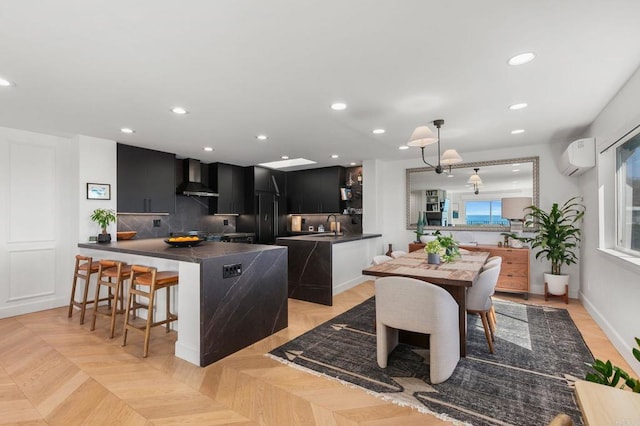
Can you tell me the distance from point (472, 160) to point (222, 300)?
463cm

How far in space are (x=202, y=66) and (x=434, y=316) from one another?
8.06 ft

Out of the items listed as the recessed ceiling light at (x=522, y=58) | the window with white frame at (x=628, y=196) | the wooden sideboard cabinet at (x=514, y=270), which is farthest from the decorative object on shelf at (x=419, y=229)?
the recessed ceiling light at (x=522, y=58)

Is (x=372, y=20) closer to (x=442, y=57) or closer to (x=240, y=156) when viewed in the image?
(x=442, y=57)

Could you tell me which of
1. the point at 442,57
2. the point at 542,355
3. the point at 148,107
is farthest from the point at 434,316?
the point at 148,107

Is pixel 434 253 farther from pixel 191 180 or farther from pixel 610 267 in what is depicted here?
pixel 191 180

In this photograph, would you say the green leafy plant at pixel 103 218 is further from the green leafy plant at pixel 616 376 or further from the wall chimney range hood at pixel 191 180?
the green leafy plant at pixel 616 376

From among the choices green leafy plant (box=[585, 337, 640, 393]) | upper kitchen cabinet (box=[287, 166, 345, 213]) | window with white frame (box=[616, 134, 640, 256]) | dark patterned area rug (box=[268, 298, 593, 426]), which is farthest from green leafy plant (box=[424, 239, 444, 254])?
upper kitchen cabinet (box=[287, 166, 345, 213])

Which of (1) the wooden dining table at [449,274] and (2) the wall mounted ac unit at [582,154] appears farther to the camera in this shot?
(2) the wall mounted ac unit at [582,154]

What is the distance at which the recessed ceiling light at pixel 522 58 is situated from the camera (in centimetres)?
205

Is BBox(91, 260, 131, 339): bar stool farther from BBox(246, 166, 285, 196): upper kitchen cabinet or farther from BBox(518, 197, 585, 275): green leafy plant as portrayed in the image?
BBox(518, 197, 585, 275): green leafy plant

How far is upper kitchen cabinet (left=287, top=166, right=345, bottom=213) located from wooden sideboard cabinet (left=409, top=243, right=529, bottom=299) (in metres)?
3.09

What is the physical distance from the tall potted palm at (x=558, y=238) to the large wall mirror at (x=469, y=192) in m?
0.38

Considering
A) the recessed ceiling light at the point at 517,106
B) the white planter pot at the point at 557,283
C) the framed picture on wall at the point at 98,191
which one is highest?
the recessed ceiling light at the point at 517,106

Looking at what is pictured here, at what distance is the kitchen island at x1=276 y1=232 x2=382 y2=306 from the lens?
168 inches
